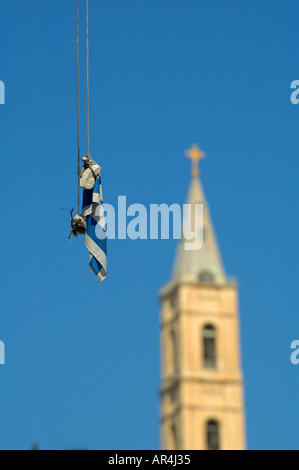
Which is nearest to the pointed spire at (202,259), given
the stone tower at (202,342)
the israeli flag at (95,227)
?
the stone tower at (202,342)

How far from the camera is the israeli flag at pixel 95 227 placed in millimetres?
27000

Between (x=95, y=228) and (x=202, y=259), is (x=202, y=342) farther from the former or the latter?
(x=95, y=228)

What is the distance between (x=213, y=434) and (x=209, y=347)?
4.76 m

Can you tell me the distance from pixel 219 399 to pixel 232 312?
3916 millimetres

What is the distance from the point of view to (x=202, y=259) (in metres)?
79.9

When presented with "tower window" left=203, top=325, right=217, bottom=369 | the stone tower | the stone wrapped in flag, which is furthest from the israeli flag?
"tower window" left=203, top=325, right=217, bottom=369

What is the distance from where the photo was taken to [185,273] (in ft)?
259

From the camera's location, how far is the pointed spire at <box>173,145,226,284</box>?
259 feet

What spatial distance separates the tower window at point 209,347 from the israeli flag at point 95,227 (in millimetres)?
52175

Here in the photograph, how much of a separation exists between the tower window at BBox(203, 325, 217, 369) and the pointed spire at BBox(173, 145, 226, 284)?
2.19 metres
